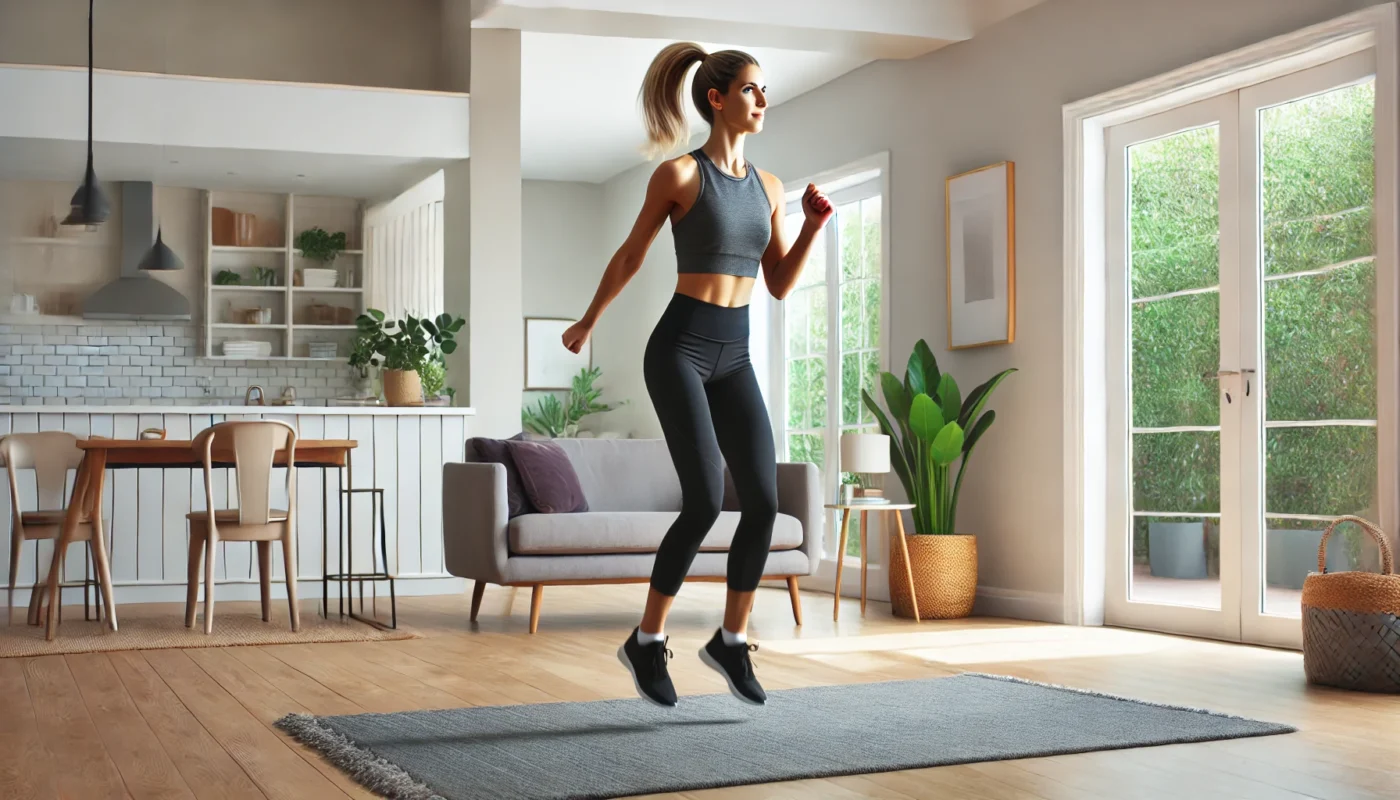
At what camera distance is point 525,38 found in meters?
7.39

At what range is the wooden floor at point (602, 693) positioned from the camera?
2615mm

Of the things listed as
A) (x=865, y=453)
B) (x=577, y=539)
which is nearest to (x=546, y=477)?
(x=577, y=539)

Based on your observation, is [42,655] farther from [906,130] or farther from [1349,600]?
[906,130]

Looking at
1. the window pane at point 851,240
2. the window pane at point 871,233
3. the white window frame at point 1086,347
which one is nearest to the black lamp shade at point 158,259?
the window pane at point 851,240

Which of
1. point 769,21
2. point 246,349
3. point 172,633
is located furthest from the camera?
point 246,349

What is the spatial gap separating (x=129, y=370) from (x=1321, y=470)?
7.57 metres

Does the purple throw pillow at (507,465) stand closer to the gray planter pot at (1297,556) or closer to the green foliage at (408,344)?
the green foliage at (408,344)

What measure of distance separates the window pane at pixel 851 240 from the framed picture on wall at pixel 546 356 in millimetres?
3623

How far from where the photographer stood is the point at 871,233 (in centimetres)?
754

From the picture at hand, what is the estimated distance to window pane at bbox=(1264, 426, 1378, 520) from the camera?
4.61 meters

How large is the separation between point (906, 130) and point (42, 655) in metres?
4.54

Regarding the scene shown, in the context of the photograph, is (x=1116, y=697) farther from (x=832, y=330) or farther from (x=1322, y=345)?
(x=832, y=330)

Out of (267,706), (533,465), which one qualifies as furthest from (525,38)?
(267,706)

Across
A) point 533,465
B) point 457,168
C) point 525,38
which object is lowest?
point 533,465
